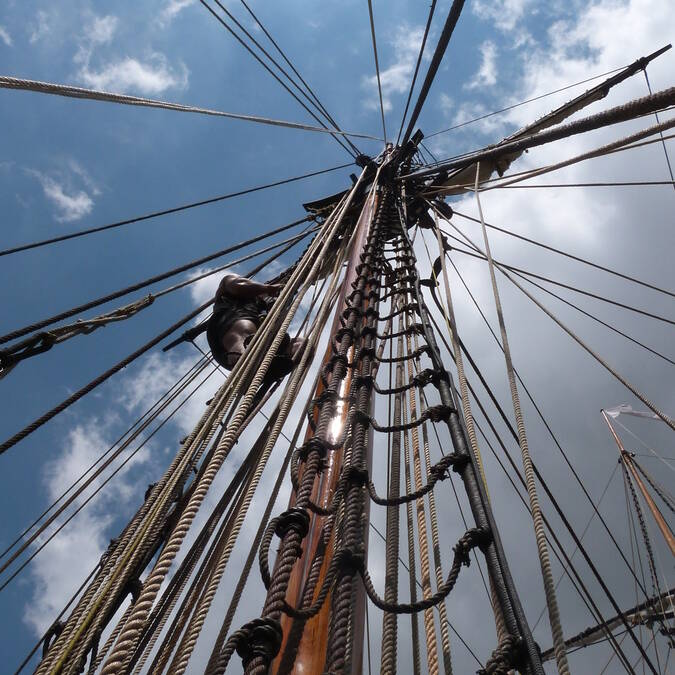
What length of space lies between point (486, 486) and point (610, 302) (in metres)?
3.17

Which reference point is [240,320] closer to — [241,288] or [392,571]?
[241,288]

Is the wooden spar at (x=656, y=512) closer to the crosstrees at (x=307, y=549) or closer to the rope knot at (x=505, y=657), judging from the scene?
the crosstrees at (x=307, y=549)

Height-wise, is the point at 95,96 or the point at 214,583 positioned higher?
the point at 95,96

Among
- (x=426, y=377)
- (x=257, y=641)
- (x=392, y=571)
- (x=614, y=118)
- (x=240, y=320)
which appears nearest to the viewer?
(x=257, y=641)

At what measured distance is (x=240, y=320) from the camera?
403 centimetres

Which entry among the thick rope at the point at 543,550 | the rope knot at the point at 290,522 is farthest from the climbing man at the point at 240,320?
the rope knot at the point at 290,522

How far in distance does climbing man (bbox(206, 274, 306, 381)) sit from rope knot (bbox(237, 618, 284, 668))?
2.90m

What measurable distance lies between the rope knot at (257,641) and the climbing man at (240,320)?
2.90 metres

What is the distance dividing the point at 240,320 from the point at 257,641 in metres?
3.05

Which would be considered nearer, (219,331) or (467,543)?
(467,543)

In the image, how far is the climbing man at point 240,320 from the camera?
4.02m

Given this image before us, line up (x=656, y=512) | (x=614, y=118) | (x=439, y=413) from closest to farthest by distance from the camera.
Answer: (x=439, y=413), (x=614, y=118), (x=656, y=512)

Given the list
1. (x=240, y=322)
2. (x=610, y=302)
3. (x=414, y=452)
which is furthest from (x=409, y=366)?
(x=610, y=302)

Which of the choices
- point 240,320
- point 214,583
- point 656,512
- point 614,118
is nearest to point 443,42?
point 614,118
